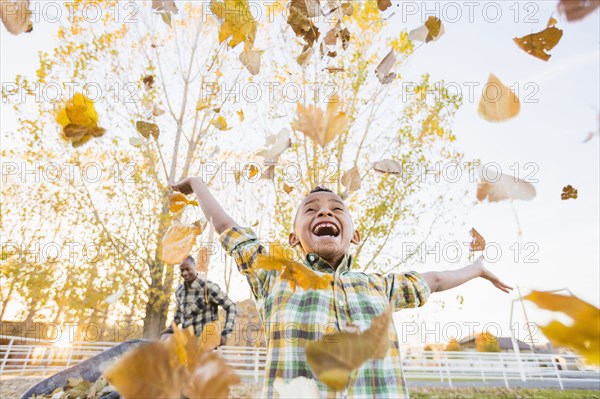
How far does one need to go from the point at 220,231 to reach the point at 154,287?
306 inches

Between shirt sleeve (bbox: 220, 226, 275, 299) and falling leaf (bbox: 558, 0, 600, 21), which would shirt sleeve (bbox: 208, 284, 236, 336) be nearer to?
shirt sleeve (bbox: 220, 226, 275, 299)

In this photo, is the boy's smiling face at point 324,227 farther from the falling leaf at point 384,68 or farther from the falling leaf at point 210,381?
the falling leaf at point 384,68

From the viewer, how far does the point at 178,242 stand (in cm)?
250

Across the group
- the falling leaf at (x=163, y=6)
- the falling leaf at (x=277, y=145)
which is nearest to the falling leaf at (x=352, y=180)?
the falling leaf at (x=277, y=145)

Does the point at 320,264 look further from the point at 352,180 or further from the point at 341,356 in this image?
the point at 352,180

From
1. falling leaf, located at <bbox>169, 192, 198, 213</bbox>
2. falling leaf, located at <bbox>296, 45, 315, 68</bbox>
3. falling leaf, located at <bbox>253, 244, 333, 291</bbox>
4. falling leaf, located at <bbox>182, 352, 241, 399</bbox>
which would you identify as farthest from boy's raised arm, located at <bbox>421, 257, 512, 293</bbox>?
falling leaf, located at <bbox>296, 45, 315, 68</bbox>

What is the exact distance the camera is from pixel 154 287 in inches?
339

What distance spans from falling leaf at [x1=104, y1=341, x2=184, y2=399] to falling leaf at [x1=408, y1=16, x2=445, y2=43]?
2638mm

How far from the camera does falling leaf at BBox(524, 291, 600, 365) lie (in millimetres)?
631

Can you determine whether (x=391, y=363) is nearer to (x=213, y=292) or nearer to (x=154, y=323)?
Result: (x=213, y=292)

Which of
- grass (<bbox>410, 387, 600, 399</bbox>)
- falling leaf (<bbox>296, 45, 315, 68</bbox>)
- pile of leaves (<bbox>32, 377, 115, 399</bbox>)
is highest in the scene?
falling leaf (<bbox>296, 45, 315, 68</bbox>)

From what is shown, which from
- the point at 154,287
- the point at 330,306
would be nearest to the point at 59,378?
the point at 330,306

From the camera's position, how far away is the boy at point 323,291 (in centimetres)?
129

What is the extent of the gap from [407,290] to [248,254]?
712 mm
